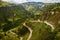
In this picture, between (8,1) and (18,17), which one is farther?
(8,1)

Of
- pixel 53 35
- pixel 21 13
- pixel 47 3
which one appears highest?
pixel 53 35

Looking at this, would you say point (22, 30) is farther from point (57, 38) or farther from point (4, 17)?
point (4, 17)

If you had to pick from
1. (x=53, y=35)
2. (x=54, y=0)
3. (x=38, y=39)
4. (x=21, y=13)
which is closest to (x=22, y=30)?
(x=38, y=39)

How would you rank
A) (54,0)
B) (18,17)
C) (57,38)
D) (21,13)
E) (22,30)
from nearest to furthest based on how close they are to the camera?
(57,38) < (22,30) < (54,0) < (18,17) < (21,13)

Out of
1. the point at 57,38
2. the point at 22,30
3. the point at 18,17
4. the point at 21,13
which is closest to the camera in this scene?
the point at 57,38

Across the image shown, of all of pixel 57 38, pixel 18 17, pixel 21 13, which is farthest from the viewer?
pixel 21 13

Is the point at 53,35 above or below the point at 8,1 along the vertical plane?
above

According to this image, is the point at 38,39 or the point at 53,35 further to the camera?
the point at 38,39

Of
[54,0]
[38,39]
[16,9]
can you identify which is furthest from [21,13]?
[38,39]

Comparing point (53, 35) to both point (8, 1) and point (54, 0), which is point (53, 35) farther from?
point (8, 1)
